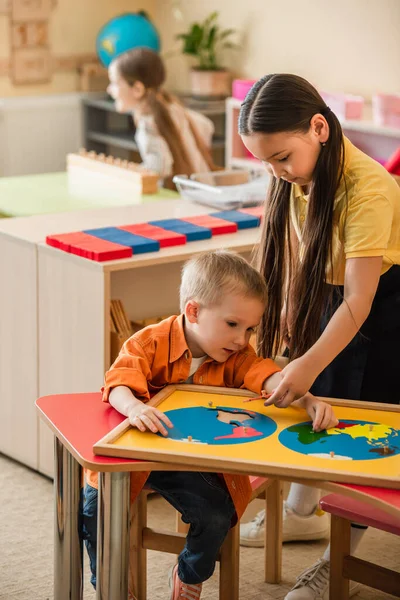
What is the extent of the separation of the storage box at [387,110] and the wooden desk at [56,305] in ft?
5.37

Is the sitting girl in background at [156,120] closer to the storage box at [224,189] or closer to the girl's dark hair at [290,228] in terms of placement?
the storage box at [224,189]

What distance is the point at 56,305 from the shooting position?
2797 mm

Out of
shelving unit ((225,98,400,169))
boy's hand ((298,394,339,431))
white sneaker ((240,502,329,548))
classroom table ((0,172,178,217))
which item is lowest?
white sneaker ((240,502,329,548))

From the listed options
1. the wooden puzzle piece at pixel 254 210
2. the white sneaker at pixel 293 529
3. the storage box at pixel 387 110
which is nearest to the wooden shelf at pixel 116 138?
the storage box at pixel 387 110

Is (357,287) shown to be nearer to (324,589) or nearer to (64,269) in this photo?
(324,589)

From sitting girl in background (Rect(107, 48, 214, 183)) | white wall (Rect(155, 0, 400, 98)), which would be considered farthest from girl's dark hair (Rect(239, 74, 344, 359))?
white wall (Rect(155, 0, 400, 98))

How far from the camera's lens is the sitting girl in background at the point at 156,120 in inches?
174

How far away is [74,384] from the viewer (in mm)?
2779

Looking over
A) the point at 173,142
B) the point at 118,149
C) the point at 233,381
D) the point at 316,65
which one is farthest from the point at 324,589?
the point at 118,149

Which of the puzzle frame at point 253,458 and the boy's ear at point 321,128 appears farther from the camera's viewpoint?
the boy's ear at point 321,128

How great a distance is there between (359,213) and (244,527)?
3.61ft

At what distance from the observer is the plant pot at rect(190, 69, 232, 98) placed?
560 centimetres

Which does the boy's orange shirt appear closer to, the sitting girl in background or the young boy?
the young boy

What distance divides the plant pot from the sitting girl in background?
1.02 m
